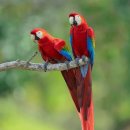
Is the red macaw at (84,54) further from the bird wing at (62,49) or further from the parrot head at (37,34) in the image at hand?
the parrot head at (37,34)

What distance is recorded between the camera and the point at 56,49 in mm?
3543

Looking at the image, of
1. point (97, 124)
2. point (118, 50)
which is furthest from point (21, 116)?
point (118, 50)

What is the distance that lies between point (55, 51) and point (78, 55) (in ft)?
0.60

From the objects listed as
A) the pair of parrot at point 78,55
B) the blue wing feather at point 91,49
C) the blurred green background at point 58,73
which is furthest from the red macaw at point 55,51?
the blurred green background at point 58,73

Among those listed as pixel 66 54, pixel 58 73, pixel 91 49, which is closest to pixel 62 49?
pixel 66 54

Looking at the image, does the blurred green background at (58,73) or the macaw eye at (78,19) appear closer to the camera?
the macaw eye at (78,19)

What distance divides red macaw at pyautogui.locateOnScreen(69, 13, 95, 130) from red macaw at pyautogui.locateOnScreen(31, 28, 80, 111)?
0.05 m

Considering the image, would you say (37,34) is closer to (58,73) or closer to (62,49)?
(62,49)

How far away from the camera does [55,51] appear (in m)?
3.62

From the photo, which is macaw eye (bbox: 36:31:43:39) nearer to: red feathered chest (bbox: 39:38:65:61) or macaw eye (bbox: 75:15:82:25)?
red feathered chest (bbox: 39:38:65:61)

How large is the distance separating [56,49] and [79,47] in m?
0.14

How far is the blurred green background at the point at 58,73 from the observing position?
10.5m

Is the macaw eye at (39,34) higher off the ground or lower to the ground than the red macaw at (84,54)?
higher

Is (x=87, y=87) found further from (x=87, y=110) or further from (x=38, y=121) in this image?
(x=38, y=121)
